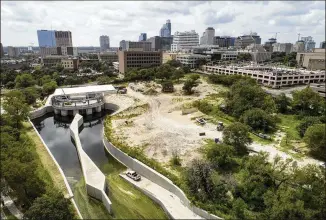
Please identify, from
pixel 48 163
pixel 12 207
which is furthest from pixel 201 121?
pixel 12 207

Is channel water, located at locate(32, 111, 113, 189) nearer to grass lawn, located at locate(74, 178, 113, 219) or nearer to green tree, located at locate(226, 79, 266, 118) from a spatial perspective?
grass lawn, located at locate(74, 178, 113, 219)

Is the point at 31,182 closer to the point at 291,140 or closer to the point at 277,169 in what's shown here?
the point at 277,169

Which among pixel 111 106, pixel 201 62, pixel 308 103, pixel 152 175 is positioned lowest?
pixel 152 175

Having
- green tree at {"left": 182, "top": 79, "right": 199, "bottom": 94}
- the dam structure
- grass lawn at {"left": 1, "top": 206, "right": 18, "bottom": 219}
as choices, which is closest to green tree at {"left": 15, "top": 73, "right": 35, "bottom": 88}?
the dam structure

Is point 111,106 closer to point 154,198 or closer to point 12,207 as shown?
point 154,198

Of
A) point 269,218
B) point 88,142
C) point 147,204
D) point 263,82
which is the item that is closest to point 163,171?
point 147,204

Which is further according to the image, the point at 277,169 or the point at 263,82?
the point at 263,82

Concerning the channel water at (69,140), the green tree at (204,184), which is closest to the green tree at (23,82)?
the channel water at (69,140)
